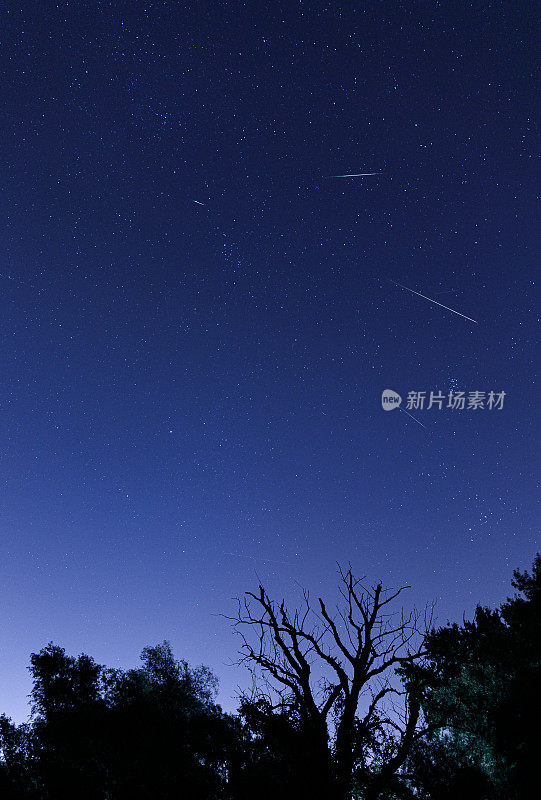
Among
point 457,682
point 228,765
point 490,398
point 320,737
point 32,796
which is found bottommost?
point 32,796

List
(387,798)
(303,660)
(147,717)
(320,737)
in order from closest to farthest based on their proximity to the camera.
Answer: (387,798) → (320,737) → (303,660) → (147,717)

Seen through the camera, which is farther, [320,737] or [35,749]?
[35,749]

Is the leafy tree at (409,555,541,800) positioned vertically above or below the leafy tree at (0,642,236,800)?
above

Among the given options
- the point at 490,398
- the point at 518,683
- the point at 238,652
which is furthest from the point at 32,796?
the point at 490,398

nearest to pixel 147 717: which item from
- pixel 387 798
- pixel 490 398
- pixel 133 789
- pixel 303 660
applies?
pixel 133 789

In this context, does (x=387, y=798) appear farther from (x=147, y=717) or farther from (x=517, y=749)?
(x=147, y=717)

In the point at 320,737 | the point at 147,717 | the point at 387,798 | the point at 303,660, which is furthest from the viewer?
the point at 147,717

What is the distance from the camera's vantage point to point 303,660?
2038 centimetres

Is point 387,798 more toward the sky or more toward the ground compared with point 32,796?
more toward the sky

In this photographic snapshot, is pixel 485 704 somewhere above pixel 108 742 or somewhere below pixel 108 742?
above

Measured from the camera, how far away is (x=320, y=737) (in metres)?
18.5

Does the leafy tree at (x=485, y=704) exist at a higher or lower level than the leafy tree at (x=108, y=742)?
higher

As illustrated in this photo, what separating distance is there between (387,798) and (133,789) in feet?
34.5

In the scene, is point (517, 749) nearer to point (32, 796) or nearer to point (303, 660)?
point (303, 660)
